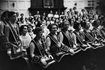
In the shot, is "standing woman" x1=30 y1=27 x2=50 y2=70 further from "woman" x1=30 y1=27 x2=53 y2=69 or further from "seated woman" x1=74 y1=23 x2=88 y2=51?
"seated woman" x1=74 y1=23 x2=88 y2=51

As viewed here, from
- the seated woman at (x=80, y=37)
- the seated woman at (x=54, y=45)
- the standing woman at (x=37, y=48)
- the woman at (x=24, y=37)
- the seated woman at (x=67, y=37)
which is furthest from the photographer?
the seated woman at (x=80, y=37)

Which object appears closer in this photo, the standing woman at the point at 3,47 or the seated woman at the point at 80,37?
the standing woman at the point at 3,47

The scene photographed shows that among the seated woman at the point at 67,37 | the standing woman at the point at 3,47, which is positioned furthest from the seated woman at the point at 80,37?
the standing woman at the point at 3,47

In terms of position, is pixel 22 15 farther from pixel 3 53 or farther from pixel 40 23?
pixel 3 53

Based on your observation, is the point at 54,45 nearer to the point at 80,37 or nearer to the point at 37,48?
the point at 37,48

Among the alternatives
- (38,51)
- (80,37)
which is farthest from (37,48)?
(80,37)

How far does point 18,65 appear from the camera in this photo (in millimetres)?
4672

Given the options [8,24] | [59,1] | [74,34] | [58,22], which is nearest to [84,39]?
[74,34]

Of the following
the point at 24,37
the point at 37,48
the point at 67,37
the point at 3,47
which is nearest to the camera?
the point at 37,48

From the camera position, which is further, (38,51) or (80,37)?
(80,37)

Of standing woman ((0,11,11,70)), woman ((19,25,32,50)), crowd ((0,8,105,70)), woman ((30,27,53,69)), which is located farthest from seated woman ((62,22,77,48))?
standing woman ((0,11,11,70))

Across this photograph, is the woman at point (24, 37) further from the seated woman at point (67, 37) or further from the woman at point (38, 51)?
the seated woman at point (67, 37)

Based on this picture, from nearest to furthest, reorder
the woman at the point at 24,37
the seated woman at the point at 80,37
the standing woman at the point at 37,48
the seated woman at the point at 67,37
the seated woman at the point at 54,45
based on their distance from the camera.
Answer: the standing woman at the point at 37,48 < the woman at the point at 24,37 < the seated woman at the point at 54,45 < the seated woman at the point at 67,37 < the seated woman at the point at 80,37

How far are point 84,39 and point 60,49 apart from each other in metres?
1.26
